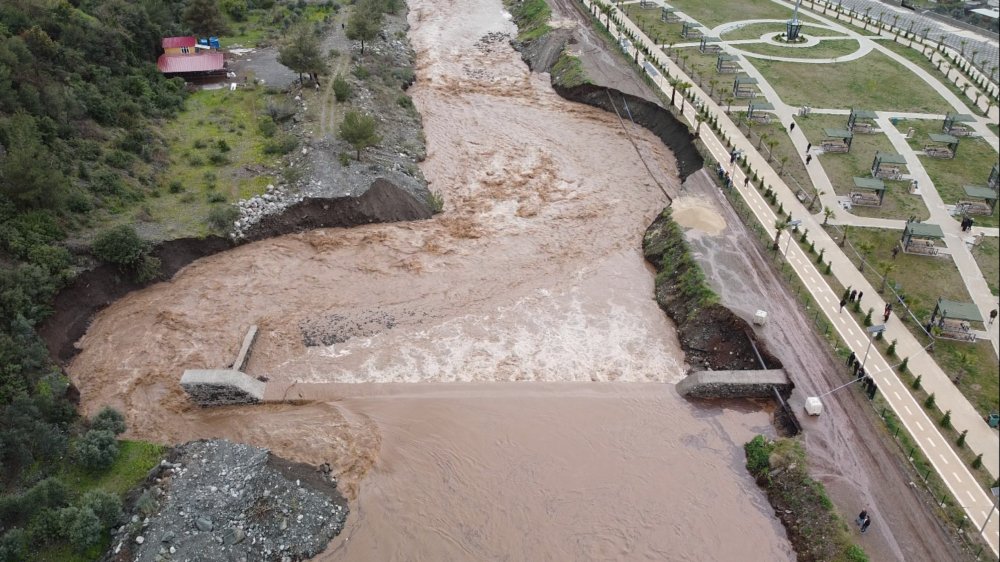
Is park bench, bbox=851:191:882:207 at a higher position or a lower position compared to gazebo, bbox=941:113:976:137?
lower

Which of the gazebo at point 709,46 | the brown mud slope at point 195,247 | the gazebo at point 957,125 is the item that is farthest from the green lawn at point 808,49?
the brown mud slope at point 195,247

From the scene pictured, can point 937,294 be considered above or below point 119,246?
below

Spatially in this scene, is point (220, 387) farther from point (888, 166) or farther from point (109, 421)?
point (888, 166)

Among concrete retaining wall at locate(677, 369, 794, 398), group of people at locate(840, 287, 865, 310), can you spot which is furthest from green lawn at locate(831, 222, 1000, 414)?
concrete retaining wall at locate(677, 369, 794, 398)

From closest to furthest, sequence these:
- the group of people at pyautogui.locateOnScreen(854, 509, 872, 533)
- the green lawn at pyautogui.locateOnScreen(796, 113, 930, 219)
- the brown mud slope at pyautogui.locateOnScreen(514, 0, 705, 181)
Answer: the group of people at pyautogui.locateOnScreen(854, 509, 872, 533), the green lawn at pyautogui.locateOnScreen(796, 113, 930, 219), the brown mud slope at pyautogui.locateOnScreen(514, 0, 705, 181)

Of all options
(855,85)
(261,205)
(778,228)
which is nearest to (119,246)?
(261,205)

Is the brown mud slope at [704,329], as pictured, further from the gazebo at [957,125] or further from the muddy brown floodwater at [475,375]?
the gazebo at [957,125]

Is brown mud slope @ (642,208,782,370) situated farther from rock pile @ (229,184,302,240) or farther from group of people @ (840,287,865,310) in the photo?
rock pile @ (229,184,302,240)
